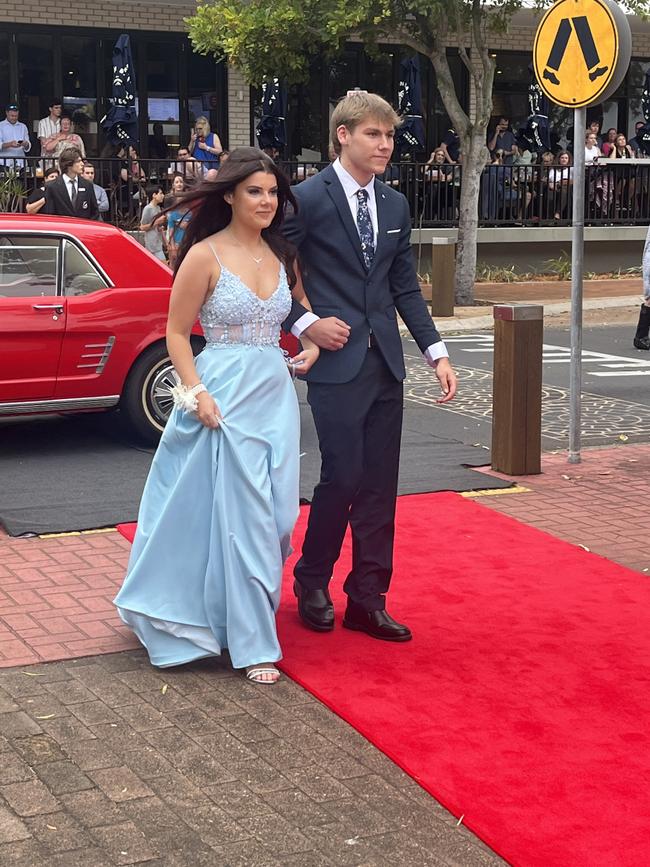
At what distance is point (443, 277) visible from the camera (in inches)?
699

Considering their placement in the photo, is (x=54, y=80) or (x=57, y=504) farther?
(x=54, y=80)

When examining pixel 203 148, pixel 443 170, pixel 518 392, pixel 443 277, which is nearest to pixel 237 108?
pixel 203 148

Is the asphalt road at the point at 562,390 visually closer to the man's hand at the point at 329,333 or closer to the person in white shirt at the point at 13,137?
the man's hand at the point at 329,333

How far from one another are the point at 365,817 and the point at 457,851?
30 cm

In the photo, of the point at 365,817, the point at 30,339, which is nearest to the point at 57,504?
the point at 30,339

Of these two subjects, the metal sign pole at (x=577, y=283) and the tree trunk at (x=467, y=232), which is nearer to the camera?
the metal sign pole at (x=577, y=283)

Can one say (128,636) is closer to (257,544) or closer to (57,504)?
(257,544)

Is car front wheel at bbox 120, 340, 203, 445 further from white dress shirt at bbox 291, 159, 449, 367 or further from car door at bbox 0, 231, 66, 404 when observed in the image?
white dress shirt at bbox 291, 159, 449, 367

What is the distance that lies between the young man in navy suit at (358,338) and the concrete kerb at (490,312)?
11635mm

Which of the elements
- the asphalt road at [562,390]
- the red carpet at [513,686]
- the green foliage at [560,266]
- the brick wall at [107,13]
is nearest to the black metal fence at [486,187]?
the green foliage at [560,266]

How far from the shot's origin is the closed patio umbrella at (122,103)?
21.2 meters

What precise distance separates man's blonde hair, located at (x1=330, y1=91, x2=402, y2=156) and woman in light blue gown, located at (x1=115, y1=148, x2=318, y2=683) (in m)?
0.32

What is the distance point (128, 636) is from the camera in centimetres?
538

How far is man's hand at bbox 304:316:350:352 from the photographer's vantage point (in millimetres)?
5070
